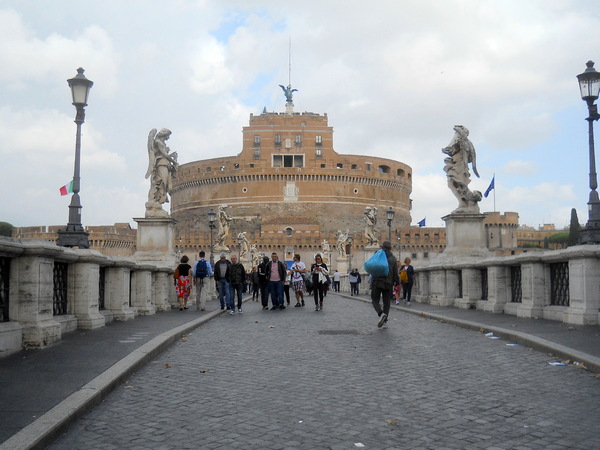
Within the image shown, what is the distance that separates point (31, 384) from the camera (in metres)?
5.18

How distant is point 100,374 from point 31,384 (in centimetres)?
59

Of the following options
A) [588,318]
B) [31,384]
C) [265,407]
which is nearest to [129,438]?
[265,407]

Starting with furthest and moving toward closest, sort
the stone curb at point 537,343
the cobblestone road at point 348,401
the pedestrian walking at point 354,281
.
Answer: the pedestrian walking at point 354,281, the stone curb at point 537,343, the cobblestone road at point 348,401

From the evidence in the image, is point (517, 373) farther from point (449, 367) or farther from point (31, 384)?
point (31, 384)

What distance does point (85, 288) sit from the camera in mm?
9211

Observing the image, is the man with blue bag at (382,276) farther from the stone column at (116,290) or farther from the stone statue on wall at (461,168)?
the stone statue on wall at (461,168)

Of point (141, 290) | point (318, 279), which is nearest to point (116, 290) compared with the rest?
point (141, 290)

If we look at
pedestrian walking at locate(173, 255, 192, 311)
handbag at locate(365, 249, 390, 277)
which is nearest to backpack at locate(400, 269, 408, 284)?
pedestrian walking at locate(173, 255, 192, 311)

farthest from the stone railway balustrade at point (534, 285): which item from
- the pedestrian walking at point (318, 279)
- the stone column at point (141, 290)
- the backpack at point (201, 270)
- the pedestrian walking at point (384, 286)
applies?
the stone column at point (141, 290)

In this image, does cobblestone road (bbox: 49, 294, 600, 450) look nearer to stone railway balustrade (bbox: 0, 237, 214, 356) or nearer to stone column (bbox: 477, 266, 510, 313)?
stone railway balustrade (bbox: 0, 237, 214, 356)

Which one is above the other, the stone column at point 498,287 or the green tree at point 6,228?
the green tree at point 6,228

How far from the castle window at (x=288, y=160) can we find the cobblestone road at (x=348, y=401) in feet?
282

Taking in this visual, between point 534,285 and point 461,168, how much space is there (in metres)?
5.96

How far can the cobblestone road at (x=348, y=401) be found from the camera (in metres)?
3.99
